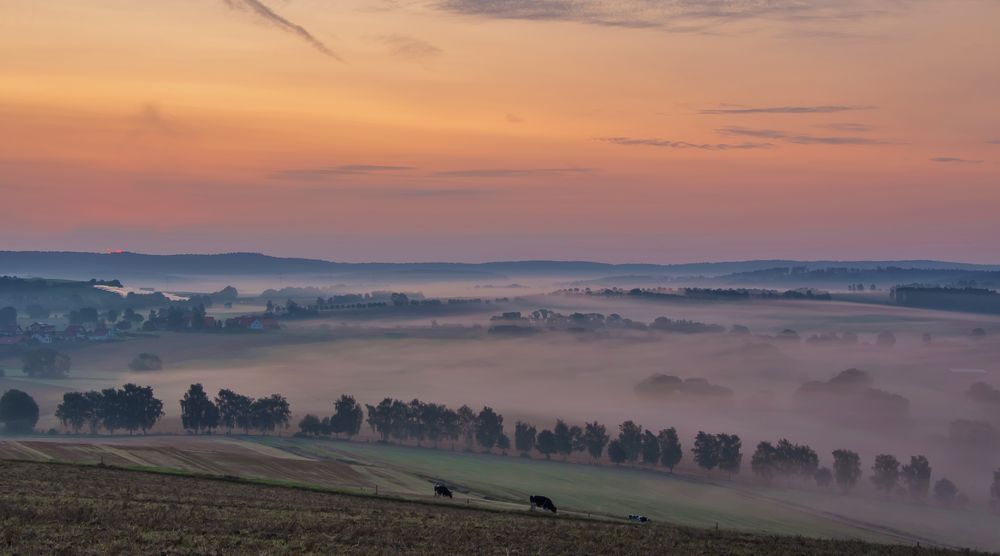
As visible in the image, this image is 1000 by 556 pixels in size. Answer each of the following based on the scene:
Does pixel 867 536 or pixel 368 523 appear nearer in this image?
pixel 368 523

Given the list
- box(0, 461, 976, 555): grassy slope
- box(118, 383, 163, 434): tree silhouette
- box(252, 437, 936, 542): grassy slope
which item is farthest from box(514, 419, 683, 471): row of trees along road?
box(0, 461, 976, 555): grassy slope

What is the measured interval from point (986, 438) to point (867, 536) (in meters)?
117

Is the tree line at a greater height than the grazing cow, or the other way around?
the grazing cow

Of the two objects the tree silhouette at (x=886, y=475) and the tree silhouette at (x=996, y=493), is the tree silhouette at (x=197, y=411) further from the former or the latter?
the tree silhouette at (x=996, y=493)

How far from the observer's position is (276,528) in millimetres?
43656

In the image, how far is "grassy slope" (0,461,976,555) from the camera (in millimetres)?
39031

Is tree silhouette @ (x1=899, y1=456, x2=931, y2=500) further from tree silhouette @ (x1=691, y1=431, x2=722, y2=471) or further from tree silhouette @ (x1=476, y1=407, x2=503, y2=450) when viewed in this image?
tree silhouette @ (x1=476, y1=407, x2=503, y2=450)

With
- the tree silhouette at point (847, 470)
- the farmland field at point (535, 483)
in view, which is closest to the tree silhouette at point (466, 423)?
the farmland field at point (535, 483)

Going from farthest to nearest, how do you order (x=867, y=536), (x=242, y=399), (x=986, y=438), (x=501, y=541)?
1. (x=986, y=438)
2. (x=242, y=399)
3. (x=867, y=536)
4. (x=501, y=541)

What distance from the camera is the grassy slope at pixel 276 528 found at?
3903 centimetres

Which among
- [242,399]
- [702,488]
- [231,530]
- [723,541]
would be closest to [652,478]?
[702,488]

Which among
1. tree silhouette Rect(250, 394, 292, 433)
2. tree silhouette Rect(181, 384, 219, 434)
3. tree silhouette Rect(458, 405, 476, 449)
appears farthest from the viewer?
tree silhouette Rect(250, 394, 292, 433)

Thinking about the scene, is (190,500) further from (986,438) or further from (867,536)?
(986,438)

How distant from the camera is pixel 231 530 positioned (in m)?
42.2
